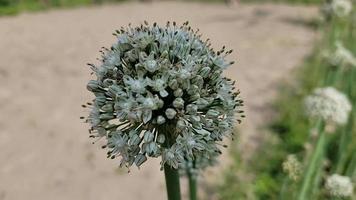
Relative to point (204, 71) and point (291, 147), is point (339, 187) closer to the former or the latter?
point (204, 71)

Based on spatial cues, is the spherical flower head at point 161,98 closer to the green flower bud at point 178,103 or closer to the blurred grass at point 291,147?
the green flower bud at point 178,103

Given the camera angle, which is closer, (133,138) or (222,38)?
(133,138)

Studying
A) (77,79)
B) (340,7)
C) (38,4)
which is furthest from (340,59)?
(38,4)

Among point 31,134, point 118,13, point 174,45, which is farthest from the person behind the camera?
point 118,13

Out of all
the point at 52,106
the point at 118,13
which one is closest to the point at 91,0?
the point at 118,13

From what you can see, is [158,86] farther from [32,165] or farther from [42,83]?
[42,83]

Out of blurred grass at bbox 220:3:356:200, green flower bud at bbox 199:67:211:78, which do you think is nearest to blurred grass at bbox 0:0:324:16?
blurred grass at bbox 220:3:356:200

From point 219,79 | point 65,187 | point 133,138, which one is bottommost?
point 65,187
